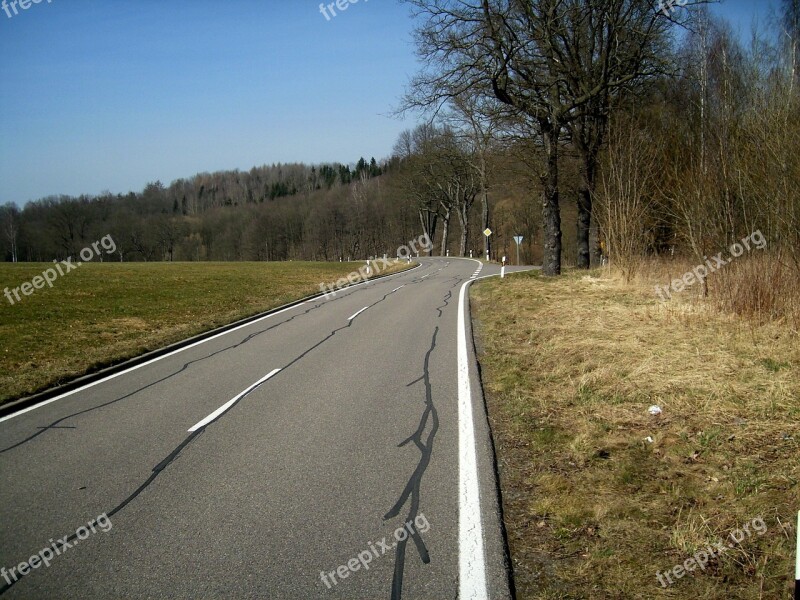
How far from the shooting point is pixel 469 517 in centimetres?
422

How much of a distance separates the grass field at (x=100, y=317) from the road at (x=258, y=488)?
1.78 metres

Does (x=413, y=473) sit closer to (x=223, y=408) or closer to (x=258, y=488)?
(x=258, y=488)

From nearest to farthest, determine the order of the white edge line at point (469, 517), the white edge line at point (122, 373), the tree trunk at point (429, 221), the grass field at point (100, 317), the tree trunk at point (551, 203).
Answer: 1. the white edge line at point (469, 517)
2. the white edge line at point (122, 373)
3. the grass field at point (100, 317)
4. the tree trunk at point (551, 203)
5. the tree trunk at point (429, 221)

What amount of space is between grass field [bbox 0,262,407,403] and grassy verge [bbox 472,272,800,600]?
7729mm

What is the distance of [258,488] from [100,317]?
14997 millimetres

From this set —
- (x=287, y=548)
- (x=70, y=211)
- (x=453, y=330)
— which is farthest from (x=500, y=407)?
(x=70, y=211)

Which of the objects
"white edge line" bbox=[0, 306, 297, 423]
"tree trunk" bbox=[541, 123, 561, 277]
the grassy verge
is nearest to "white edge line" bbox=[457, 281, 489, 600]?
the grassy verge

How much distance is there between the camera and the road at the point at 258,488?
11.8 feet

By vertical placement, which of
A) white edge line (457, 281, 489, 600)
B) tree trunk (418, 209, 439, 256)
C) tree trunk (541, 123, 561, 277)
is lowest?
white edge line (457, 281, 489, 600)

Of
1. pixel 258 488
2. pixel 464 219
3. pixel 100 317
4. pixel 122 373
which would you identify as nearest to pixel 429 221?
pixel 464 219

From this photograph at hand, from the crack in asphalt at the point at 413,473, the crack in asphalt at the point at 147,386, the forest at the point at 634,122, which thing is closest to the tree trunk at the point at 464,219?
the forest at the point at 634,122

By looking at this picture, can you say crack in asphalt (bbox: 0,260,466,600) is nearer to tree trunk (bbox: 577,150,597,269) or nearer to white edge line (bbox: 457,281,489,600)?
white edge line (bbox: 457,281,489,600)

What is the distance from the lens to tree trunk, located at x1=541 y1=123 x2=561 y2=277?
67.8 feet

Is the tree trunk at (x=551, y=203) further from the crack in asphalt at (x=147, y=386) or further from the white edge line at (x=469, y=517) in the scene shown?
the white edge line at (x=469, y=517)
